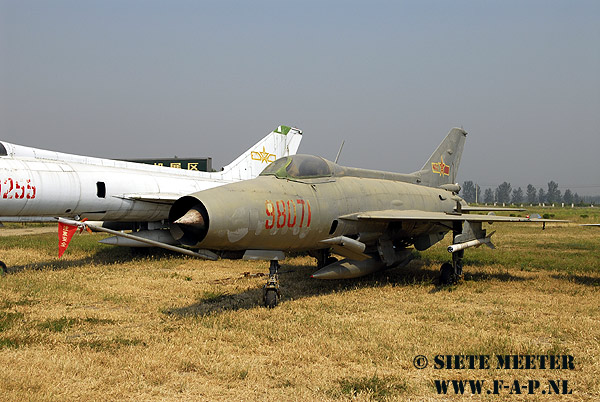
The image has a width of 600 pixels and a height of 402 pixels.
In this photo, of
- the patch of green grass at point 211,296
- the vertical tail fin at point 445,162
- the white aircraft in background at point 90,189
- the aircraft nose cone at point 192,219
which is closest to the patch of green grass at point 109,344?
the aircraft nose cone at point 192,219

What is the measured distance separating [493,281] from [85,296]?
8653 millimetres

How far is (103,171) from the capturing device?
1410 centimetres

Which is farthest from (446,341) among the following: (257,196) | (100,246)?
(100,246)

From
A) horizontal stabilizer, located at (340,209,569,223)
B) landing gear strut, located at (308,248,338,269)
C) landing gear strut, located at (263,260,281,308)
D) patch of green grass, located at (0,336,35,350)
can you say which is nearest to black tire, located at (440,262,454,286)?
horizontal stabilizer, located at (340,209,569,223)

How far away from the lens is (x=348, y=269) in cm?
985

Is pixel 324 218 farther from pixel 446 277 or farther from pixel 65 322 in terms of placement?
pixel 65 322

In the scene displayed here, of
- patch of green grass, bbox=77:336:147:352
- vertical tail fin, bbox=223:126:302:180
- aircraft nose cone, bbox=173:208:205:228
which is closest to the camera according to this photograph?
patch of green grass, bbox=77:336:147:352

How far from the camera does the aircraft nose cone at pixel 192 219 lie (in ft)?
21.9

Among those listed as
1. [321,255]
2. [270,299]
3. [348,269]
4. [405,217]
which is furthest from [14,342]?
[405,217]

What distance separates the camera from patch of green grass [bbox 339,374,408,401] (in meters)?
4.72

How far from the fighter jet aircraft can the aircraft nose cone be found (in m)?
0.01

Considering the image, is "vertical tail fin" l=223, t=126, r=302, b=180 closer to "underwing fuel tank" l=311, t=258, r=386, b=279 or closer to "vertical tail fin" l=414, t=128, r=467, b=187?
"vertical tail fin" l=414, t=128, r=467, b=187

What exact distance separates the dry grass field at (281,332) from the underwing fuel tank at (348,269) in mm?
A: 362

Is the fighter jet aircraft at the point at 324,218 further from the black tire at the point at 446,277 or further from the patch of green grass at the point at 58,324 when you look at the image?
the patch of green grass at the point at 58,324
